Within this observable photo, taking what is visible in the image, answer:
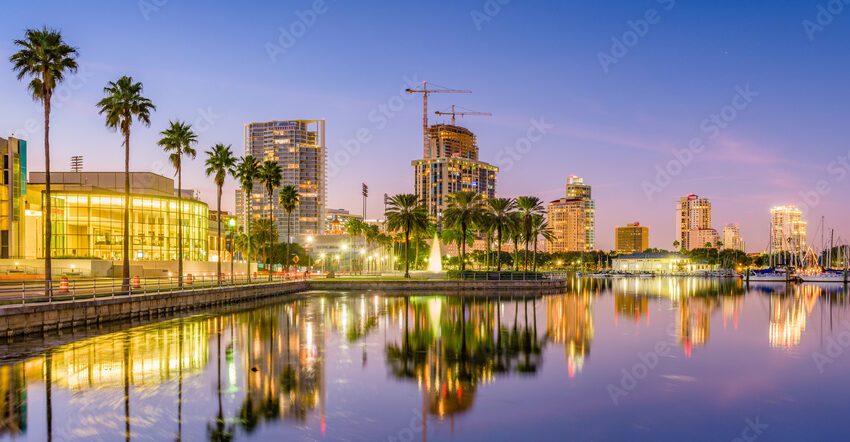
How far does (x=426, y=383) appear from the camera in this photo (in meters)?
22.4

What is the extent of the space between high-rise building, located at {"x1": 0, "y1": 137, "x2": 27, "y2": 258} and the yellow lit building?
1.87 m

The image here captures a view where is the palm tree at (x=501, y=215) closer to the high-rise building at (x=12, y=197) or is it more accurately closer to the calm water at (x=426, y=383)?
the calm water at (x=426, y=383)

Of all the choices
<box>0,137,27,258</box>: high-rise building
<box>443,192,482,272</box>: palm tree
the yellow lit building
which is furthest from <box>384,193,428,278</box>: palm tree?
<box>0,137,27,258</box>: high-rise building

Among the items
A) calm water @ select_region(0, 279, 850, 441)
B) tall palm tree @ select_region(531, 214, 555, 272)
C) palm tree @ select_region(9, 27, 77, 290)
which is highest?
palm tree @ select_region(9, 27, 77, 290)

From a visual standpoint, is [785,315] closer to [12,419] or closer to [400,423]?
[400,423]

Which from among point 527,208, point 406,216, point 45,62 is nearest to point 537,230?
point 527,208

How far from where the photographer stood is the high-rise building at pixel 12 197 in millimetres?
75125

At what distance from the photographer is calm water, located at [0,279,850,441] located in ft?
54.4

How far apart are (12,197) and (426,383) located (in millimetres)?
72590

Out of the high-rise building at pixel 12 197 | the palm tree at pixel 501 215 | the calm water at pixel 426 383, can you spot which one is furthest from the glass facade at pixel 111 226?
the calm water at pixel 426 383

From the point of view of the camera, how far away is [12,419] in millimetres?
16391

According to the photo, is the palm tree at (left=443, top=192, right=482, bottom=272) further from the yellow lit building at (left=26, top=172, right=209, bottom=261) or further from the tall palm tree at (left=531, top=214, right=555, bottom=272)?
the yellow lit building at (left=26, top=172, right=209, bottom=261)

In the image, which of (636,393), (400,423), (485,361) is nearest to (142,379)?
(400,423)

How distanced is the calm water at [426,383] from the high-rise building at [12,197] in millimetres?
48320
